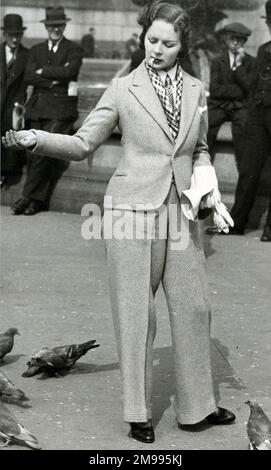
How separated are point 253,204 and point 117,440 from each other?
624 cm

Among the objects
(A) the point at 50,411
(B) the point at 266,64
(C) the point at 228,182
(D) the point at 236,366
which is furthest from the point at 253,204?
(A) the point at 50,411

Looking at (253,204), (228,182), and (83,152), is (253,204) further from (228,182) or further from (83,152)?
(83,152)

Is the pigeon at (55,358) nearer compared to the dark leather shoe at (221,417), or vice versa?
the dark leather shoe at (221,417)

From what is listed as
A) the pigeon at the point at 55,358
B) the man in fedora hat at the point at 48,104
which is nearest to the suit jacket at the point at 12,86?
the man in fedora hat at the point at 48,104

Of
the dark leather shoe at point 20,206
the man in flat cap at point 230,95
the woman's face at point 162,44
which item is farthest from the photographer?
the dark leather shoe at point 20,206

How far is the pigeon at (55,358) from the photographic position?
7.29 meters

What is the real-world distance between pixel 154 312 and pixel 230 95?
21.3ft

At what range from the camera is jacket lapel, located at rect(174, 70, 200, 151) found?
630 cm

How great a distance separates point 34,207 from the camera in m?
12.9

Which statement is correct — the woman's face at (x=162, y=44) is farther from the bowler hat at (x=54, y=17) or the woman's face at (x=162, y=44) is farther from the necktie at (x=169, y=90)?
the bowler hat at (x=54, y=17)

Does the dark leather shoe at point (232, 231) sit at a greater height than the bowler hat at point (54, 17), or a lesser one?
lesser

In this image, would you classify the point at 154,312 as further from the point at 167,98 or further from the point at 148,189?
the point at 167,98

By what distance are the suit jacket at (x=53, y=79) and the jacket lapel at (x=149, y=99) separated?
21.9ft

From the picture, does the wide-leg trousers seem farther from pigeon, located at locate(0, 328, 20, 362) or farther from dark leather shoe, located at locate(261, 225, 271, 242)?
dark leather shoe, located at locate(261, 225, 271, 242)
